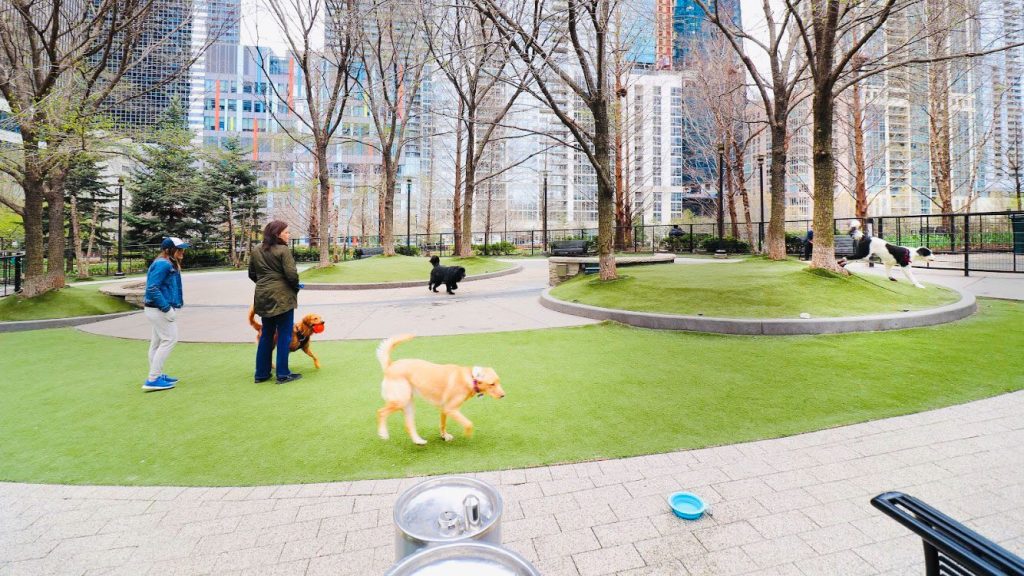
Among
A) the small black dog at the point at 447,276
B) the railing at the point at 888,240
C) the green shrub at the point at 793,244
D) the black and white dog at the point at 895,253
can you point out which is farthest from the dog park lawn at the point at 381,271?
the green shrub at the point at 793,244

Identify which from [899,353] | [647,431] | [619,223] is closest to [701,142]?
[619,223]

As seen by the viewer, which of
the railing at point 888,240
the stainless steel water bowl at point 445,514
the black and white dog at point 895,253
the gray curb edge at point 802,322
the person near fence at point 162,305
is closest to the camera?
the stainless steel water bowl at point 445,514

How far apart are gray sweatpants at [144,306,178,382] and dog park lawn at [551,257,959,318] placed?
7226 mm

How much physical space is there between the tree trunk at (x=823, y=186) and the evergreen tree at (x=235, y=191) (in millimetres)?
31797

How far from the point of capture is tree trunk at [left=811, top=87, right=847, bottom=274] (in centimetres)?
998

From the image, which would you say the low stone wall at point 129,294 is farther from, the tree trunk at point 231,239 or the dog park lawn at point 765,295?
the tree trunk at point 231,239

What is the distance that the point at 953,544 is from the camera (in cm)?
122

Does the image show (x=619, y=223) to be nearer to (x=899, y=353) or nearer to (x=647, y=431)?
(x=899, y=353)

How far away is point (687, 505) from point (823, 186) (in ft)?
32.5

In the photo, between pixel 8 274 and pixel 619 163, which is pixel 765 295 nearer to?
pixel 619 163

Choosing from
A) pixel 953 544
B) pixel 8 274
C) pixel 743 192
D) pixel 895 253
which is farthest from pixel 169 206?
pixel 953 544

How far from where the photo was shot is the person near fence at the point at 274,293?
209 inches

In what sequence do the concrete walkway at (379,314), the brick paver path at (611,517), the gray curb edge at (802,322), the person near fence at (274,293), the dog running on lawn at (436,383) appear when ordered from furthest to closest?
the concrete walkway at (379,314), the gray curb edge at (802,322), the person near fence at (274,293), the dog running on lawn at (436,383), the brick paver path at (611,517)

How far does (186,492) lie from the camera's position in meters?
3.15
